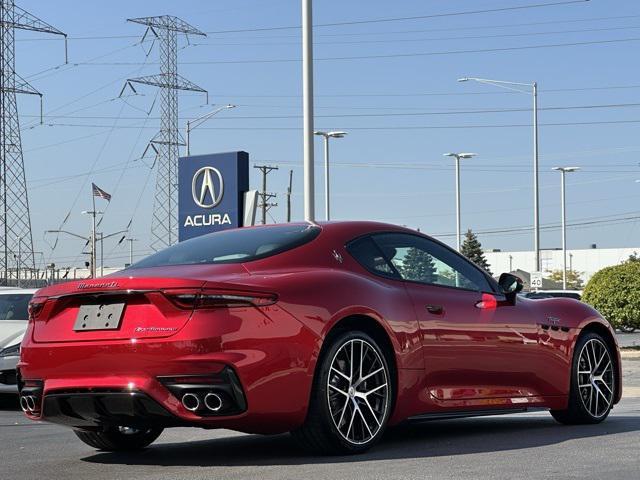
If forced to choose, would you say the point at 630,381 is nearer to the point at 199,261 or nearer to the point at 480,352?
the point at 480,352

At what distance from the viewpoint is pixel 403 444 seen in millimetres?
7449

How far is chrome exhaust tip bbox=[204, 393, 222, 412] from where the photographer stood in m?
6.20

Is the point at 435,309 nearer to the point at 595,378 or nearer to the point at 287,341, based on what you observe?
the point at 287,341

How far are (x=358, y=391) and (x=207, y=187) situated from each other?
15.8 metres

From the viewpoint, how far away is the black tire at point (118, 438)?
292 inches

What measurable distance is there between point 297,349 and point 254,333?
293mm

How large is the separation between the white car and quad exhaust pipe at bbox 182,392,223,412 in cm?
651

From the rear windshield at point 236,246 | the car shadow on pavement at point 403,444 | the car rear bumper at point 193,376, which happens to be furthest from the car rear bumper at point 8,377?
the car rear bumper at point 193,376

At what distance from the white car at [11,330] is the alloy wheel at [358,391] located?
20.7 ft

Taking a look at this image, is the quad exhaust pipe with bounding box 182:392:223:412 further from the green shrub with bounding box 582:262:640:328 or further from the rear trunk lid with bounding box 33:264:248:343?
the green shrub with bounding box 582:262:640:328

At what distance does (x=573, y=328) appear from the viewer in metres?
8.70

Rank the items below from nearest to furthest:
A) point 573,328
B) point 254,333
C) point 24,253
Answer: point 254,333 → point 573,328 → point 24,253

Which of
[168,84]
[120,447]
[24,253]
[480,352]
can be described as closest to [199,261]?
[120,447]

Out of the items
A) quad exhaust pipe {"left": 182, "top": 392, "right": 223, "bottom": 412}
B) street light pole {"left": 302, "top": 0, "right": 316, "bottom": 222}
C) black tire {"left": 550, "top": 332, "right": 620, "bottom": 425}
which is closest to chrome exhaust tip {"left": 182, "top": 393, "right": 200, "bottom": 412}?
quad exhaust pipe {"left": 182, "top": 392, "right": 223, "bottom": 412}
